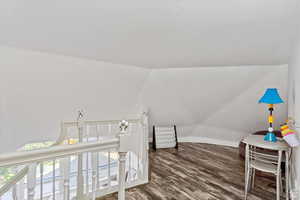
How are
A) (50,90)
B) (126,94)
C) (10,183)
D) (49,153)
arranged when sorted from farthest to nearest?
(126,94) < (50,90) < (10,183) < (49,153)

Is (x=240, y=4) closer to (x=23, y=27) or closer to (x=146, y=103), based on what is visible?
(x=23, y=27)

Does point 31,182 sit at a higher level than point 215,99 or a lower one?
lower

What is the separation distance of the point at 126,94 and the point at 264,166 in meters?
2.65

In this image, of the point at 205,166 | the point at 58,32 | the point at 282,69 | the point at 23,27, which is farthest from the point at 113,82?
the point at 282,69

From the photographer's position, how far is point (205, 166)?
3410 mm

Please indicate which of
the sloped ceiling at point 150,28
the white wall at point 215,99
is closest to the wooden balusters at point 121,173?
the sloped ceiling at point 150,28

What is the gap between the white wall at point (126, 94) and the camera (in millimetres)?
2492

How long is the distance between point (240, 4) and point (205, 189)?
2.37 m

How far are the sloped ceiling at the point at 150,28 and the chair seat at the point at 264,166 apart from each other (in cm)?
156

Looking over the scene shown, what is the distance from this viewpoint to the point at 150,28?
2.02 meters

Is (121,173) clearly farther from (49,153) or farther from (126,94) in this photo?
(126,94)

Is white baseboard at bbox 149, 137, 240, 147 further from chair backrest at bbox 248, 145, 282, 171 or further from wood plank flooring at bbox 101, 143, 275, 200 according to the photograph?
chair backrest at bbox 248, 145, 282, 171

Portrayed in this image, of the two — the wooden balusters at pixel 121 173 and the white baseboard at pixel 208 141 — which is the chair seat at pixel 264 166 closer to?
Result: the wooden balusters at pixel 121 173

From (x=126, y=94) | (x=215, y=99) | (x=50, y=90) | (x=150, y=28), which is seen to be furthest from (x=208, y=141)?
(x=50, y=90)
